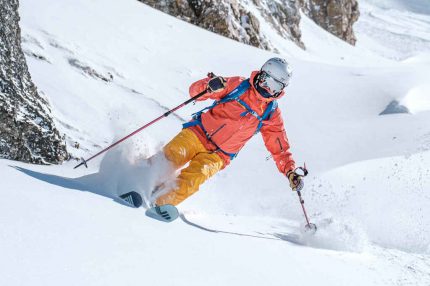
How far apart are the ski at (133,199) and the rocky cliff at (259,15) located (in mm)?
Answer: 11417

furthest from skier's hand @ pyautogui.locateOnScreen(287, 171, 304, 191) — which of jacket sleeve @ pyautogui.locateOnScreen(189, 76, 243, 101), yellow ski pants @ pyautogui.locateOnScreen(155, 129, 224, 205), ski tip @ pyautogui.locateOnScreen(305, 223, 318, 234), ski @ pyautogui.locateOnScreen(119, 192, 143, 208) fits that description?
Answer: ski @ pyautogui.locateOnScreen(119, 192, 143, 208)

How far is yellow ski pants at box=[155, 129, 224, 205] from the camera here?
4863mm

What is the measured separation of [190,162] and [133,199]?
1.07 metres

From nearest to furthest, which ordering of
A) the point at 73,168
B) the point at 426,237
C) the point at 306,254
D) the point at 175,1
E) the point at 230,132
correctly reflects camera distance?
the point at 306,254 → the point at 73,168 → the point at 230,132 → the point at 426,237 → the point at 175,1

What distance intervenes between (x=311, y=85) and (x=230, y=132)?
5950 millimetres

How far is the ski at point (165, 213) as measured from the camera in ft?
13.9

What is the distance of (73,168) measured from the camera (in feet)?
16.7

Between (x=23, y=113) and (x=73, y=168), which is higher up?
(x=23, y=113)

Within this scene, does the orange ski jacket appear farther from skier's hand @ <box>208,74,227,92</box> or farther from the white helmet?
skier's hand @ <box>208,74,227,92</box>

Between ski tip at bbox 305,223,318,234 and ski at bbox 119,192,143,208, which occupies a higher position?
ski at bbox 119,192,143,208

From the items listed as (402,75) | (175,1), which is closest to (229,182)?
(402,75)

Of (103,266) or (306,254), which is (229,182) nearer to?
(306,254)

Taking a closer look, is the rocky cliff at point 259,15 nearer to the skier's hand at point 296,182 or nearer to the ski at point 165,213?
the skier's hand at point 296,182

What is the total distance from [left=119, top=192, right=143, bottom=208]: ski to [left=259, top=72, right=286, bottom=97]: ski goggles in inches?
69.3
